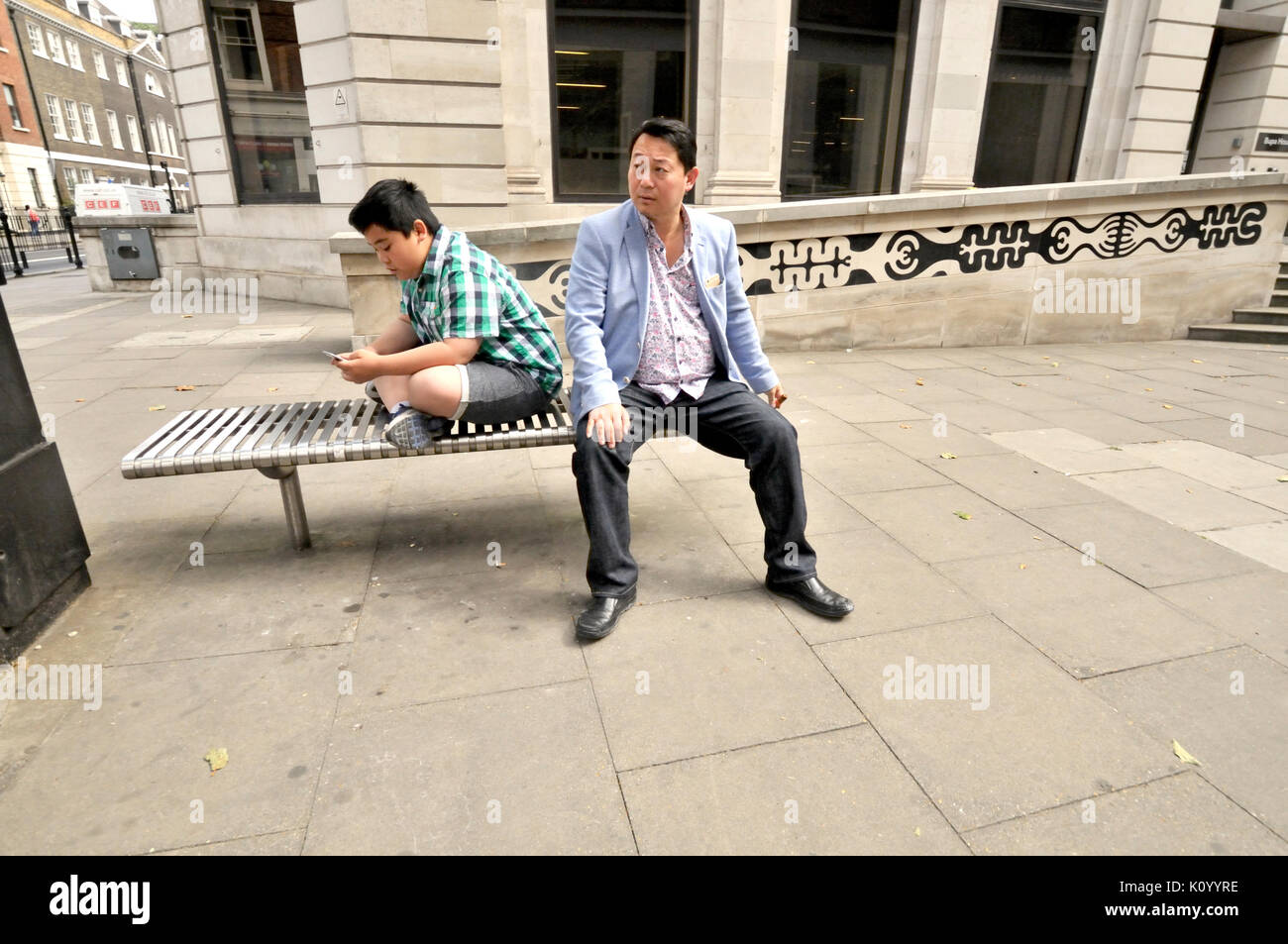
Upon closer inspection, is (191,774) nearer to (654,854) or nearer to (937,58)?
(654,854)

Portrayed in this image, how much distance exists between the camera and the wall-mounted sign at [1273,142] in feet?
46.9

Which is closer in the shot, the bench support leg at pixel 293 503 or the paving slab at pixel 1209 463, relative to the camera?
the bench support leg at pixel 293 503

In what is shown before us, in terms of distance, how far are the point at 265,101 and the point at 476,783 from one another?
12.7 meters

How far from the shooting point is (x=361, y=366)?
296cm

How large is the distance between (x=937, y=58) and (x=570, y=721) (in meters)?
13.2

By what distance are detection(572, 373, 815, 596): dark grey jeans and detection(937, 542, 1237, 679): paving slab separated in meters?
0.83

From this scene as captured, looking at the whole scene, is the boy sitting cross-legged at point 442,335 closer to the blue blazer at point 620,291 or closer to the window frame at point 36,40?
the blue blazer at point 620,291

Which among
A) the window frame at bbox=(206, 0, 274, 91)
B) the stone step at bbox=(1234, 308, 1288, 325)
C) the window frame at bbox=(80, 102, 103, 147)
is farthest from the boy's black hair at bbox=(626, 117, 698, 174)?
the window frame at bbox=(80, 102, 103, 147)

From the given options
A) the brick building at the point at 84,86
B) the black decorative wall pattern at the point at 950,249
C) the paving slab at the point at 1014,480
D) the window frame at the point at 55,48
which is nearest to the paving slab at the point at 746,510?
the paving slab at the point at 1014,480

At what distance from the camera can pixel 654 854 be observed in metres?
1.86

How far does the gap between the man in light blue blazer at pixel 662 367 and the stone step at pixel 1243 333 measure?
29.1 feet

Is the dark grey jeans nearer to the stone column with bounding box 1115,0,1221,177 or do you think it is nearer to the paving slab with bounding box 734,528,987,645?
the paving slab with bounding box 734,528,987,645

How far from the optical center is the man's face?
2824mm
